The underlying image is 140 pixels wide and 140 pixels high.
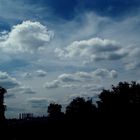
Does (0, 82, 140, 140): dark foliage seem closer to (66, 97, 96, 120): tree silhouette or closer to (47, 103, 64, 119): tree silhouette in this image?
(66, 97, 96, 120): tree silhouette

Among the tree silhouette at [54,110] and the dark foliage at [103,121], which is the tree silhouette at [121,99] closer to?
the dark foliage at [103,121]

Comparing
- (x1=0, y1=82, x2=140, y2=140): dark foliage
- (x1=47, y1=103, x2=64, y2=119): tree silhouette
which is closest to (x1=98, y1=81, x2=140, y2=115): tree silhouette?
(x1=0, y1=82, x2=140, y2=140): dark foliage

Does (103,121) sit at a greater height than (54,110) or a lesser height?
lesser

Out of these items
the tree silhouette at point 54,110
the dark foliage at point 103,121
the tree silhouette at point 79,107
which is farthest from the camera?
the tree silhouette at point 54,110

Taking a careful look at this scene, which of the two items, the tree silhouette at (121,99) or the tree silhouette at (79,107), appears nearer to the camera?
the tree silhouette at (121,99)

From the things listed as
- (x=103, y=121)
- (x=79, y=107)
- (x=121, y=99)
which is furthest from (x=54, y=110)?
(x=103, y=121)

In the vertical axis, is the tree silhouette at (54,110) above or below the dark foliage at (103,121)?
above

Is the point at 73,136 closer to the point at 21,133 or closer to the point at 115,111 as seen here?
the point at 115,111

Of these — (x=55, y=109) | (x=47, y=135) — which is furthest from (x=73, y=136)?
(x=55, y=109)

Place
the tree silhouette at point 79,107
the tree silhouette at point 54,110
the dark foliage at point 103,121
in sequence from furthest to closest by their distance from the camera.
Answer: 1. the tree silhouette at point 54,110
2. the tree silhouette at point 79,107
3. the dark foliage at point 103,121

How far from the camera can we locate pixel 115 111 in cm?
6956

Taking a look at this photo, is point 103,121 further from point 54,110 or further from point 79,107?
point 54,110

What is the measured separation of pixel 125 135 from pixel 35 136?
2566cm

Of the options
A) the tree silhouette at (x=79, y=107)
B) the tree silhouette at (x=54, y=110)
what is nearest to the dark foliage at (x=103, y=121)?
the tree silhouette at (x=79, y=107)
